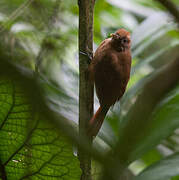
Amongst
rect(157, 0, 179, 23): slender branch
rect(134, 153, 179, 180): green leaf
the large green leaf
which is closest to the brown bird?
rect(134, 153, 179, 180): green leaf

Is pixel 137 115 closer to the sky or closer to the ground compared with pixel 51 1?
closer to the ground

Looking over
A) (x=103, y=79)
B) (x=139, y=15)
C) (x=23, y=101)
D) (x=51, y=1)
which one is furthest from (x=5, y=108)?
(x=139, y=15)

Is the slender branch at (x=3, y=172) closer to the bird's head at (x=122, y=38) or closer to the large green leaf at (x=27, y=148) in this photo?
the large green leaf at (x=27, y=148)

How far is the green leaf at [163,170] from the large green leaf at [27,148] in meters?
0.36

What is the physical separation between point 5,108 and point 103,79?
1094mm

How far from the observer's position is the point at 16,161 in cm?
91

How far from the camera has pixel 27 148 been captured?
907 millimetres

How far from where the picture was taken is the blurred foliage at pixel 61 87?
0.88 metres

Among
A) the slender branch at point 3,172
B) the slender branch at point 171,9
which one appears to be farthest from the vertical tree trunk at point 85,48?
the slender branch at point 171,9

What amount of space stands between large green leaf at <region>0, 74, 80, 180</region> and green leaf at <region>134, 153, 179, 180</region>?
0.36 metres

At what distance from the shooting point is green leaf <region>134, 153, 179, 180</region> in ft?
3.69

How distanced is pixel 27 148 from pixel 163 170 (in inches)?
20.0

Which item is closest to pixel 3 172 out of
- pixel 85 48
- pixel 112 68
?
pixel 85 48

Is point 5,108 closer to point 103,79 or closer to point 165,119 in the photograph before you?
point 165,119
